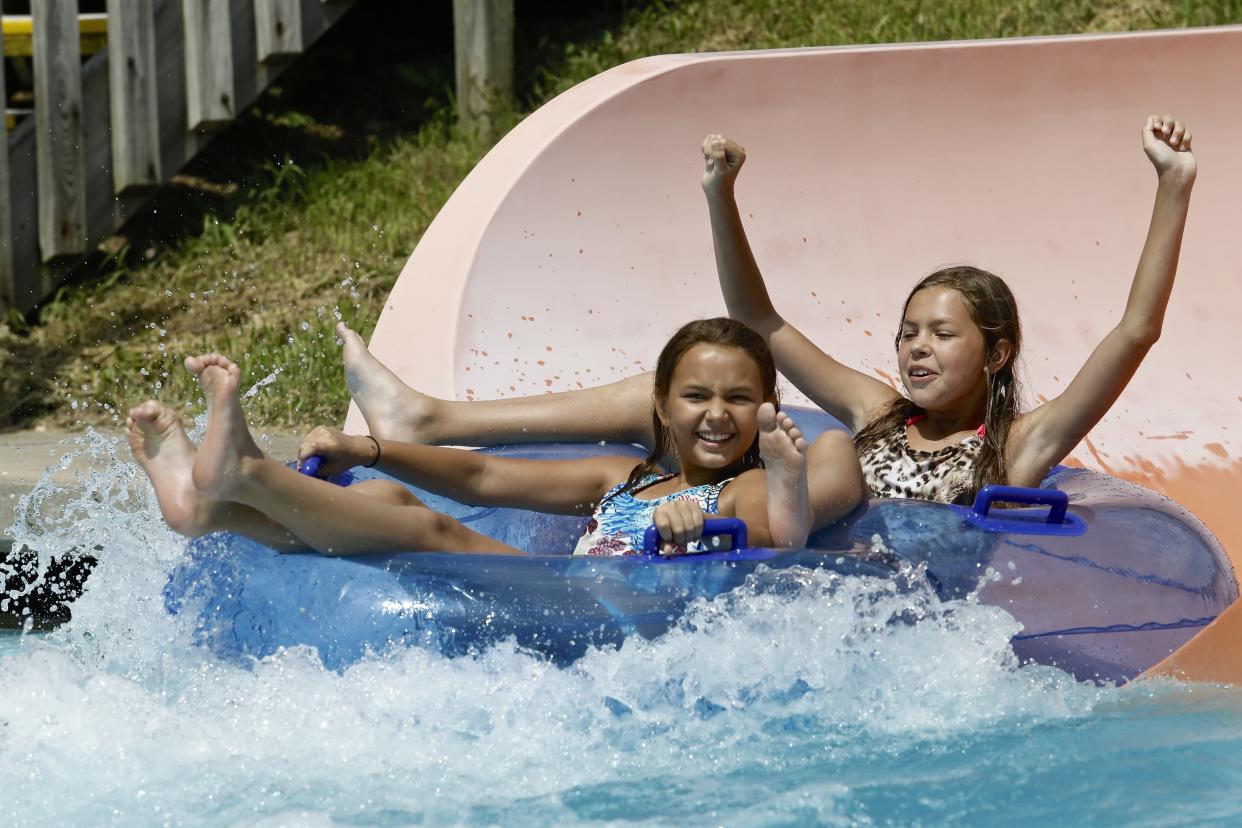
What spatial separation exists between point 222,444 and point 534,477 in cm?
76

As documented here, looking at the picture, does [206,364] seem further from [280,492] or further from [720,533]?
[720,533]

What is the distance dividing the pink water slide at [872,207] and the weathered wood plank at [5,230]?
154 centimetres

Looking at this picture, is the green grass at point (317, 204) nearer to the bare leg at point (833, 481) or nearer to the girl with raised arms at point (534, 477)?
the girl with raised arms at point (534, 477)

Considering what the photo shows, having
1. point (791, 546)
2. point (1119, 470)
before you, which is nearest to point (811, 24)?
point (1119, 470)

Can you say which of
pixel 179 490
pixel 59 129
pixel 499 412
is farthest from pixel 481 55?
pixel 179 490

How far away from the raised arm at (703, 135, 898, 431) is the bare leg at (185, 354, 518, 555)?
99 centimetres

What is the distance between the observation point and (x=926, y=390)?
2.93 m

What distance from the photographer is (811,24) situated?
5.58 metres

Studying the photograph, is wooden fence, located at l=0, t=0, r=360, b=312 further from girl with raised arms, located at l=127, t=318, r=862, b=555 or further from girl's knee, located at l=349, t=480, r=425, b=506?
girl's knee, located at l=349, t=480, r=425, b=506

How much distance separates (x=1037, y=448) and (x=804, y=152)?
4.84 ft

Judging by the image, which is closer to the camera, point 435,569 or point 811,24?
point 435,569

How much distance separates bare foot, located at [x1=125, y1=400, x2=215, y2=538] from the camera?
2.42 m

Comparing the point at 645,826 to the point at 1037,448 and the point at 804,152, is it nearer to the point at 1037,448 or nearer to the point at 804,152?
the point at 1037,448

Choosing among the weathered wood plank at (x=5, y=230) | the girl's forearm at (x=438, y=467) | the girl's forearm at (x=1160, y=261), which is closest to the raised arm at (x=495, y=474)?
the girl's forearm at (x=438, y=467)
